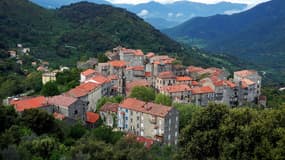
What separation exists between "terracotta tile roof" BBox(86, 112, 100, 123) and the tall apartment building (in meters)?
2.80

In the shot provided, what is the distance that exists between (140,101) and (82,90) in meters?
8.62

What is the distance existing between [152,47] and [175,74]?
52.3 metres

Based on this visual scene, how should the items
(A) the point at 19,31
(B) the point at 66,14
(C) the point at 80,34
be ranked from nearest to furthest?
1. (A) the point at 19,31
2. (C) the point at 80,34
3. (B) the point at 66,14

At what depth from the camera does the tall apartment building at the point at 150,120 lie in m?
43.1

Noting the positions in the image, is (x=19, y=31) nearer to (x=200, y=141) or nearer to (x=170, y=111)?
(x=170, y=111)

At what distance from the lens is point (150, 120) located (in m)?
43.5

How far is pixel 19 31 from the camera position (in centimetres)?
11012

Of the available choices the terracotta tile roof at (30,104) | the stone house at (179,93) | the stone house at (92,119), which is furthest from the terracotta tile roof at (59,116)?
the stone house at (179,93)

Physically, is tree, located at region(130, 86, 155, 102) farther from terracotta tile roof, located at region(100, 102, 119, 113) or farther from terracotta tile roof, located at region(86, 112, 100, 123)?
terracotta tile roof, located at region(86, 112, 100, 123)

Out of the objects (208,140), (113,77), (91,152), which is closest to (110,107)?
(113,77)

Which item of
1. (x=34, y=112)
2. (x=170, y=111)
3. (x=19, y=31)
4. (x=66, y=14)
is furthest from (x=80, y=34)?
(x=34, y=112)

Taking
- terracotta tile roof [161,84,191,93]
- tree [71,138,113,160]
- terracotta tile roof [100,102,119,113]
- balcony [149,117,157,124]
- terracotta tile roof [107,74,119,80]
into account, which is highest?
tree [71,138,113,160]

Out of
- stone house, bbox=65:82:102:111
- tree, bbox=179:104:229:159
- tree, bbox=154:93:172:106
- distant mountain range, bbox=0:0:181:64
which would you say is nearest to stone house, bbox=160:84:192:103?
tree, bbox=154:93:172:106

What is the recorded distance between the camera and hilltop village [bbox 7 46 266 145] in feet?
142
